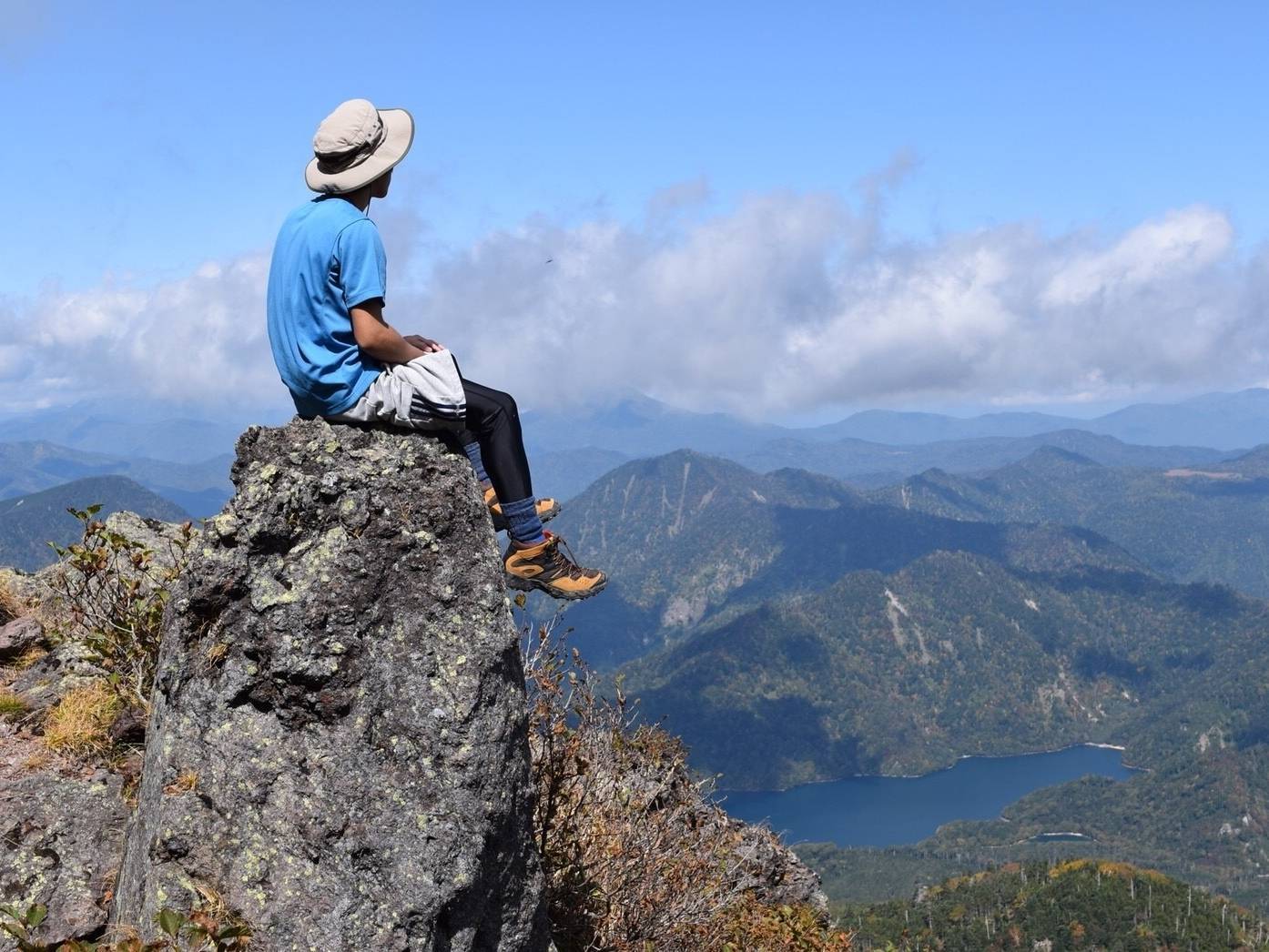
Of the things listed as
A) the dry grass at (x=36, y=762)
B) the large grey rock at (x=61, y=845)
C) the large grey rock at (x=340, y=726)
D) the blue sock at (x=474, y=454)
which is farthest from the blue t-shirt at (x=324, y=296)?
the dry grass at (x=36, y=762)

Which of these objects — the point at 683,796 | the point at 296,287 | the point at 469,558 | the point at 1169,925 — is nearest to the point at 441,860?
the point at 469,558

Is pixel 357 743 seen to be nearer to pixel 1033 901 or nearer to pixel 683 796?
pixel 683 796

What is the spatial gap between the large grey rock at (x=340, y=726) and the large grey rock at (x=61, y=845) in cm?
42

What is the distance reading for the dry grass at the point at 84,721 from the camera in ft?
26.4

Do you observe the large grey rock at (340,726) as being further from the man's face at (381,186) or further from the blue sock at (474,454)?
the man's face at (381,186)

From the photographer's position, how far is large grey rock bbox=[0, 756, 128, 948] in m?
6.60

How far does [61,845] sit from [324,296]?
4.59 metres

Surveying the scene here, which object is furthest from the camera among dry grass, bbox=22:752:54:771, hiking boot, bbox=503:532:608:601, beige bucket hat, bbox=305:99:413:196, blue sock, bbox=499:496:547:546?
hiking boot, bbox=503:532:608:601

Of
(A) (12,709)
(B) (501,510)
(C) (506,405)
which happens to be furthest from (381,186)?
(A) (12,709)

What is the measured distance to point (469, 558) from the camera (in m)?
6.72

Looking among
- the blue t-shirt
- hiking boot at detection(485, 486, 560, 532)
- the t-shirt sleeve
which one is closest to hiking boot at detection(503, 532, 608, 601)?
hiking boot at detection(485, 486, 560, 532)

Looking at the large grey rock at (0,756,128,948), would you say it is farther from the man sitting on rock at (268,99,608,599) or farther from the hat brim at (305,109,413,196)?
the hat brim at (305,109,413,196)

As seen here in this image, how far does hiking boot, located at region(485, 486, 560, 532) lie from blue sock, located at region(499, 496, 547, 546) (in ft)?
0.21

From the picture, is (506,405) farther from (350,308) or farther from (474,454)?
(350,308)
